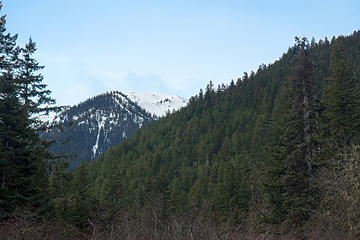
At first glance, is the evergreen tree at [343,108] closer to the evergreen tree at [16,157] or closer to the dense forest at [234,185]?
the dense forest at [234,185]

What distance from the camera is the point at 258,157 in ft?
227

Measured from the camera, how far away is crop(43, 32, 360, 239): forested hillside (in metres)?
16.5

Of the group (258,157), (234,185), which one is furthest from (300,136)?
(258,157)

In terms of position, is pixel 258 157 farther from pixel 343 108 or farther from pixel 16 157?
pixel 16 157

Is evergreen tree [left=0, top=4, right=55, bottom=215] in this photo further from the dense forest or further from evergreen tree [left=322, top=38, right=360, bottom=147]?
evergreen tree [left=322, top=38, right=360, bottom=147]

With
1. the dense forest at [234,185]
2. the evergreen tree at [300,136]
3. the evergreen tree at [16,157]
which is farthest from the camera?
the evergreen tree at [300,136]

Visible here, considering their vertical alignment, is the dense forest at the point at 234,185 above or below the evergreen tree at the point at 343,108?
below

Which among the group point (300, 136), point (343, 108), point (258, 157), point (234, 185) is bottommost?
point (234, 185)

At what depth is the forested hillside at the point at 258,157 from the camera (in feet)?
54.2

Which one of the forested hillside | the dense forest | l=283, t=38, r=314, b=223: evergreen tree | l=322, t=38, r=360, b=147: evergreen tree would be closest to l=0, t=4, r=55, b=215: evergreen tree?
the dense forest

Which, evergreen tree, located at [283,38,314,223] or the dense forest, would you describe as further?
evergreen tree, located at [283,38,314,223]

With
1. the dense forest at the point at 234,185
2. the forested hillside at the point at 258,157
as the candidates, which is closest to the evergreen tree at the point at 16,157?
the dense forest at the point at 234,185

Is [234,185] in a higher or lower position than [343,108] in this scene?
lower

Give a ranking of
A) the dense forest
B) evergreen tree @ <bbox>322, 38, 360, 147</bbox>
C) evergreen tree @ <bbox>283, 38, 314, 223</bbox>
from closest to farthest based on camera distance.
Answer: the dense forest < evergreen tree @ <bbox>283, 38, 314, 223</bbox> < evergreen tree @ <bbox>322, 38, 360, 147</bbox>
